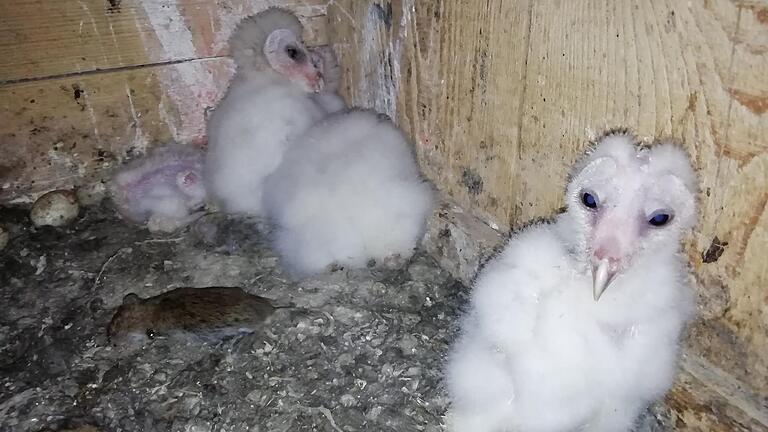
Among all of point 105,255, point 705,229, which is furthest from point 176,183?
point 705,229

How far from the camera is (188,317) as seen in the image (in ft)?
6.26

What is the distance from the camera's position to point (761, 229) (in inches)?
46.6

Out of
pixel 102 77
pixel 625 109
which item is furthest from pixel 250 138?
pixel 625 109

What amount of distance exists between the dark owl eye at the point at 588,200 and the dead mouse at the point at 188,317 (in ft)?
3.61

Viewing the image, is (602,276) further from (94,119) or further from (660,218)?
(94,119)

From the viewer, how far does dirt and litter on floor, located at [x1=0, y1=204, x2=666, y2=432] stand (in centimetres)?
166

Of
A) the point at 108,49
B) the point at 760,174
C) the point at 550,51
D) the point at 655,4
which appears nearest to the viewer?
the point at 760,174

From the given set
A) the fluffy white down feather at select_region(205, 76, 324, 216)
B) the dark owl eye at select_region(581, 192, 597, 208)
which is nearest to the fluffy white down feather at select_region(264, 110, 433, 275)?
the fluffy white down feather at select_region(205, 76, 324, 216)

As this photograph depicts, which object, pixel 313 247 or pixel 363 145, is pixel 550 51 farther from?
pixel 313 247

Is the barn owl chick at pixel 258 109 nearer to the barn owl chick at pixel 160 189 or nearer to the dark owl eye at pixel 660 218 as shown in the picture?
the barn owl chick at pixel 160 189

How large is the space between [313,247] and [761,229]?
1.40 m

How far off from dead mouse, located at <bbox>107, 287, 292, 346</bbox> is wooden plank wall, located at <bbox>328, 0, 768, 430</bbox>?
2.65 feet

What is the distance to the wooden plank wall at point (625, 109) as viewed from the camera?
1.18m

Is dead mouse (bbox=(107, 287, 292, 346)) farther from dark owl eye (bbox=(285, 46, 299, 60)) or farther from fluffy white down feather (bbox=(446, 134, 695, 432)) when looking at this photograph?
dark owl eye (bbox=(285, 46, 299, 60))
